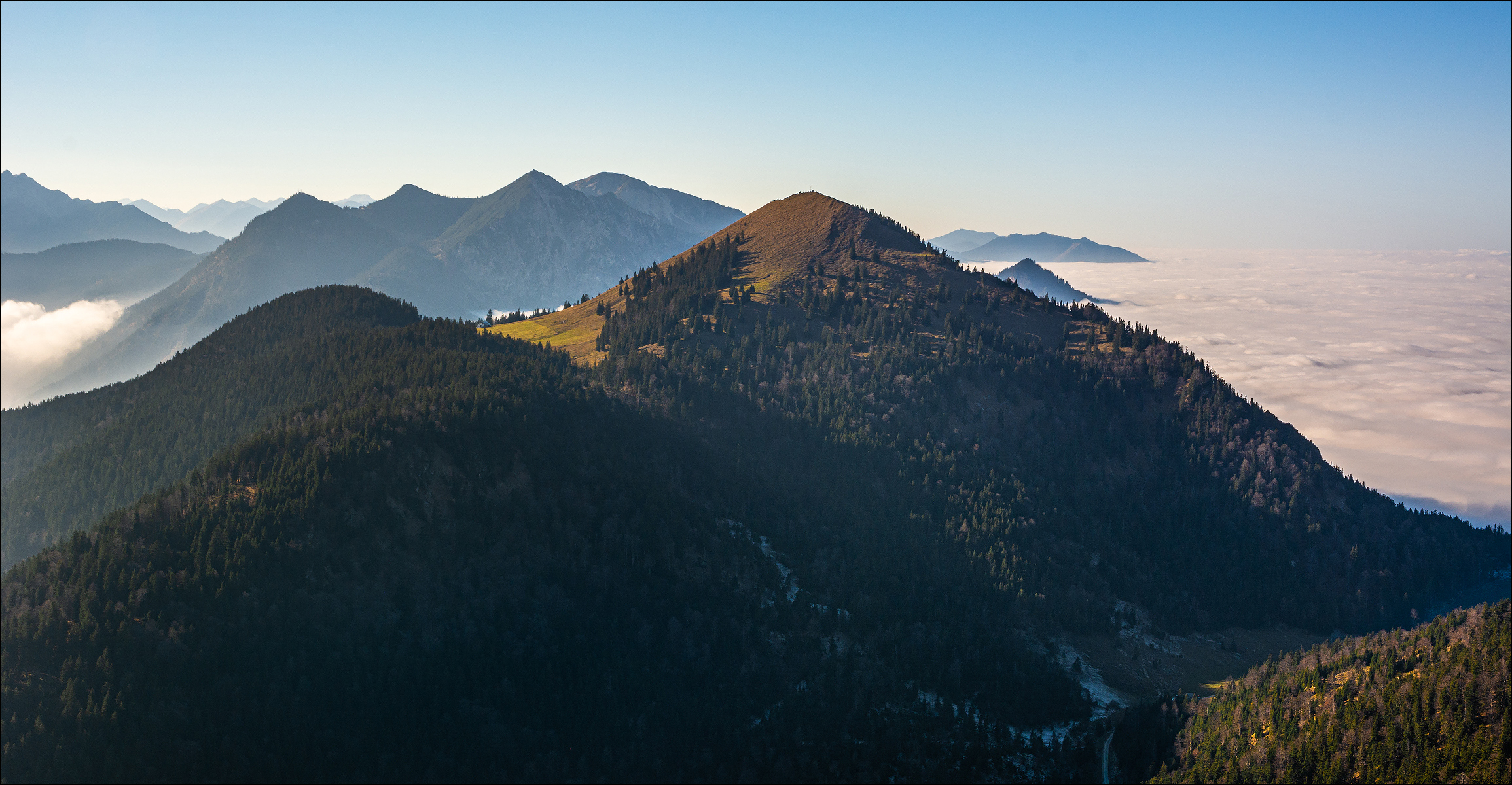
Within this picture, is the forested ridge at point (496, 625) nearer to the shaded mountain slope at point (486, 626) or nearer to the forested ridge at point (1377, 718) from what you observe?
the shaded mountain slope at point (486, 626)

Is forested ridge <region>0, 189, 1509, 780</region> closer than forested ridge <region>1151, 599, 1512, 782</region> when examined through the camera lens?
No

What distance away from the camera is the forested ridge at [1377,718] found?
109125 mm

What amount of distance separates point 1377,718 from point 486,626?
135 m

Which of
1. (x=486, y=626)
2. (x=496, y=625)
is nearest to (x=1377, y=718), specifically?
(x=496, y=625)

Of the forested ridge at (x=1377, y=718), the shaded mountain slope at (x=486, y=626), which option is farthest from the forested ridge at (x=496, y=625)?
the forested ridge at (x=1377, y=718)

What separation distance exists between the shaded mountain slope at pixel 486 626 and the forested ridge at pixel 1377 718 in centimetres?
2401

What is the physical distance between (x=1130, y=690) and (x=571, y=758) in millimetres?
113864

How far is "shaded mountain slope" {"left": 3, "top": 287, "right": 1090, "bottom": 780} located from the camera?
110062 mm

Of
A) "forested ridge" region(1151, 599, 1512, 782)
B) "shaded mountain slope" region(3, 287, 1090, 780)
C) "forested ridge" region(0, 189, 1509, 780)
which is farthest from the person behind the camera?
"forested ridge" region(0, 189, 1509, 780)

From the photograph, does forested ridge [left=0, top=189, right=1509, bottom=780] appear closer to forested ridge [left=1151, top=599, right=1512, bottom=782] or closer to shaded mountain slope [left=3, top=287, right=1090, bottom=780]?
shaded mountain slope [left=3, top=287, right=1090, bottom=780]

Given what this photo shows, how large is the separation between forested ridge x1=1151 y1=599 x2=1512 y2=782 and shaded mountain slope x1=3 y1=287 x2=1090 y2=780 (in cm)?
2401

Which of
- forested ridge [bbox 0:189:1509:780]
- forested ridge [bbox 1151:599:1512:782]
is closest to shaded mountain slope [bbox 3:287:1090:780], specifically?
forested ridge [bbox 0:189:1509:780]

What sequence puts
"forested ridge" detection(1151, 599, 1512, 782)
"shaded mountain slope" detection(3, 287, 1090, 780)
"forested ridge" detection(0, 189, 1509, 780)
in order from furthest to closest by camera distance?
"forested ridge" detection(0, 189, 1509, 780)
"shaded mountain slope" detection(3, 287, 1090, 780)
"forested ridge" detection(1151, 599, 1512, 782)

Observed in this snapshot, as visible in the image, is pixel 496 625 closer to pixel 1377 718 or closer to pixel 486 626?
pixel 486 626
